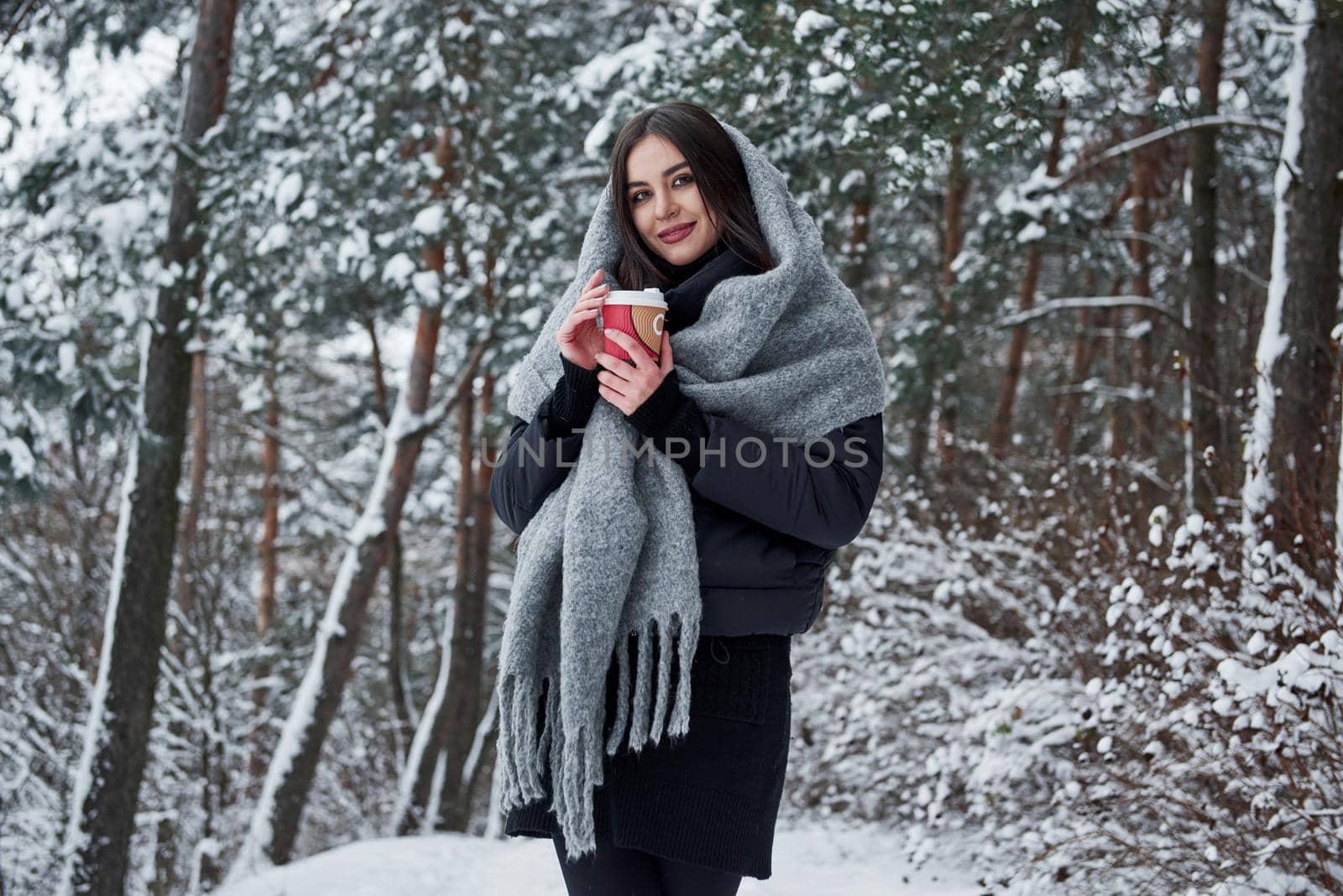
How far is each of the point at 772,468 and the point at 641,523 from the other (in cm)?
22

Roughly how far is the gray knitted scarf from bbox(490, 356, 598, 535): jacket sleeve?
27 mm

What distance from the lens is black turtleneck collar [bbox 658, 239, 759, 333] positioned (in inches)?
73.5

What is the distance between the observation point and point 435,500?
40.7 feet

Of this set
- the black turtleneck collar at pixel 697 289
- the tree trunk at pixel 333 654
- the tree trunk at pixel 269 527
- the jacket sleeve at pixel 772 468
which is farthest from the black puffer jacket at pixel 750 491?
the tree trunk at pixel 269 527

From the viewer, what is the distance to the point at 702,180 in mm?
1899

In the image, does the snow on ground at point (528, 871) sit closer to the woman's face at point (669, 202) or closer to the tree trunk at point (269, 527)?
the woman's face at point (669, 202)

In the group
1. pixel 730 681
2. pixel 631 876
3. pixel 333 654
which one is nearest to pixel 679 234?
pixel 730 681

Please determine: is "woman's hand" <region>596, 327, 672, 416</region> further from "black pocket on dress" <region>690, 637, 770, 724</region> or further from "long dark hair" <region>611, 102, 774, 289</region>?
"black pocket on dress" <region>690, 637, 770, 724</region>

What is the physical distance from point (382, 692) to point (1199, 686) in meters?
14.0

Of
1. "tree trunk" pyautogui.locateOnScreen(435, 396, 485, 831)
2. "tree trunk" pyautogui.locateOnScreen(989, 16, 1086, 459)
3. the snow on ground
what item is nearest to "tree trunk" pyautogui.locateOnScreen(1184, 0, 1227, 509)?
"tree trunk" pyautogui.locateOnScreen(989, 16, 1086, 459)

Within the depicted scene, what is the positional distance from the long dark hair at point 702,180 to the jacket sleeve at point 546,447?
28 centimetres

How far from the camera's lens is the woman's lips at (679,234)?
6.32 feet

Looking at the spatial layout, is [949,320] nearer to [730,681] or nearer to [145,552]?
[145,552]

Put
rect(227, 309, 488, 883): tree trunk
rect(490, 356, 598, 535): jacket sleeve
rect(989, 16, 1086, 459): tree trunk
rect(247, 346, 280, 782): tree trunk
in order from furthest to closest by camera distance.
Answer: rect(247, 346, 280, 782): tree trunk → rect(989, 16, 1086, 459): tree trunk → rect(227, 309, 488, 883): tree trunk → rect(490, 356, 598, 535): jacket sleeve
